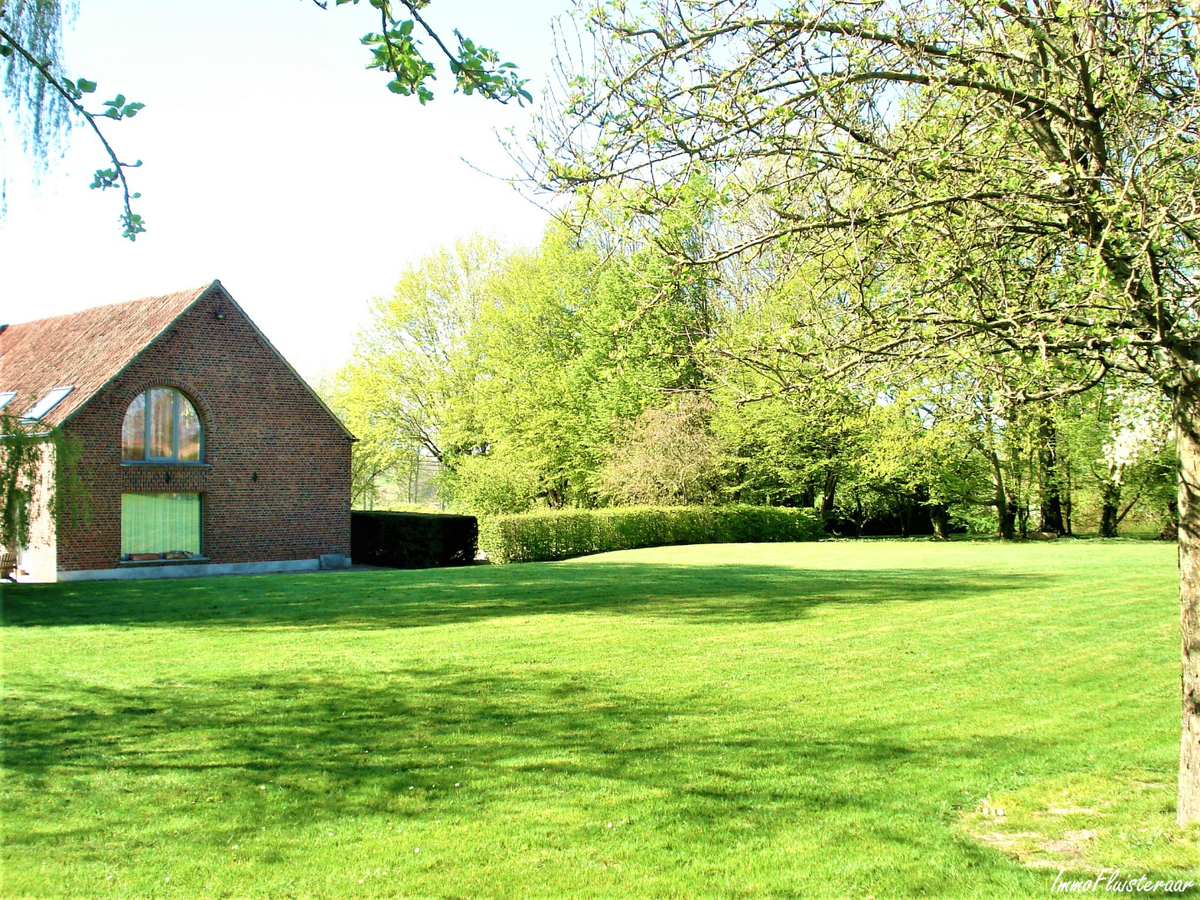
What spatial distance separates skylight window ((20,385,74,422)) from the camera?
22.2 metres

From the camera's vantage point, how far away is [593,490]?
123ft

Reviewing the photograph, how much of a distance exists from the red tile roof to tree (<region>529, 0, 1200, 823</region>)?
63.7 feet

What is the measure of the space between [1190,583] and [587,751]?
3993mm

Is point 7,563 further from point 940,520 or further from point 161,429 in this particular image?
point 940,520

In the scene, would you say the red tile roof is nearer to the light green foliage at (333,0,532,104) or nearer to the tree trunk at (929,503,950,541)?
the light green foliage at (333,0,532,104)

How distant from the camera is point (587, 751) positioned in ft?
22.7

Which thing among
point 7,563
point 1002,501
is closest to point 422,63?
point 7,563

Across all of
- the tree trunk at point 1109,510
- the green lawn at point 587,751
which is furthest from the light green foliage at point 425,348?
the green lawn at point 587,751

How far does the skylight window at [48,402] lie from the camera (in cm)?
2216

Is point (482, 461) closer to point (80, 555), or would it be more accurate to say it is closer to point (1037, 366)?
point (80, 555)

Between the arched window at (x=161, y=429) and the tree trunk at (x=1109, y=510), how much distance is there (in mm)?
32757


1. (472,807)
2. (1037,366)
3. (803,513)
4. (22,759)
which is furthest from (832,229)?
(803,513)

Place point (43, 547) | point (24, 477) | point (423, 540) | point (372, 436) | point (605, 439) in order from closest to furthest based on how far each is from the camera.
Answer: point (24, 477), point (43, 547), point (423, 540), point (605, 439), point (372, 436)

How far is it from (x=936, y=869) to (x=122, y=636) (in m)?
9.39
